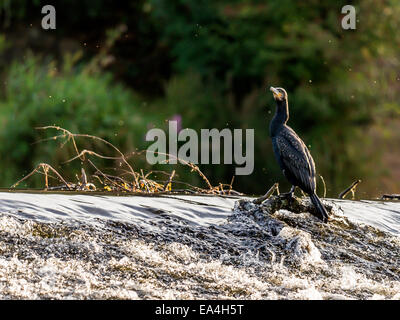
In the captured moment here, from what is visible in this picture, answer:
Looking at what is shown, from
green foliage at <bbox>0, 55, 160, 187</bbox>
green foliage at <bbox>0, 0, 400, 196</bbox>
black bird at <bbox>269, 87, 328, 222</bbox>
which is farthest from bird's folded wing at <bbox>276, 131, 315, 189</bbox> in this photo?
green foliage at <bbox>0, 0, 400, 196</bbox>

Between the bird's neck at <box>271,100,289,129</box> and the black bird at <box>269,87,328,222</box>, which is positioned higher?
the bird's neck at <box>271,100,289,129</box>

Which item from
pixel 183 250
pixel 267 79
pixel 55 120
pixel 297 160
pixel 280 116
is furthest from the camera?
pixel 267 79

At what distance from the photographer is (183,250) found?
317cm

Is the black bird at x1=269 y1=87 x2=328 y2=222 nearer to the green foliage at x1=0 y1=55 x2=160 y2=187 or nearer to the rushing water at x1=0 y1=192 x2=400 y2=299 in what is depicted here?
the rushing water at x1=0 y1=192 x2=400 y2=299

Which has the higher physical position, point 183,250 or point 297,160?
point 297,160

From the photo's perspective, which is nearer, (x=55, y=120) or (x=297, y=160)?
(x=297, y=160)

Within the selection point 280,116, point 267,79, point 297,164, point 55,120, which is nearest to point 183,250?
point 297,164

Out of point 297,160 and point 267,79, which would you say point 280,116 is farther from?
point 267,79

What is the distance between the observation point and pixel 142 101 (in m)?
10.9

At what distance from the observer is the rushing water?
9.24 feet

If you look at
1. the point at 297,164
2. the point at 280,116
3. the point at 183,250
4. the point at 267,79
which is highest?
the point at 267,79

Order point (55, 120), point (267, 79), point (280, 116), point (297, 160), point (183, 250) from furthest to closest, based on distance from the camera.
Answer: point (267, 79)
point (55, 120)
point (280, 116)
point (297, 160)
point (183, 250)

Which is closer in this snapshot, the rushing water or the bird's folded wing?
the rushing water
